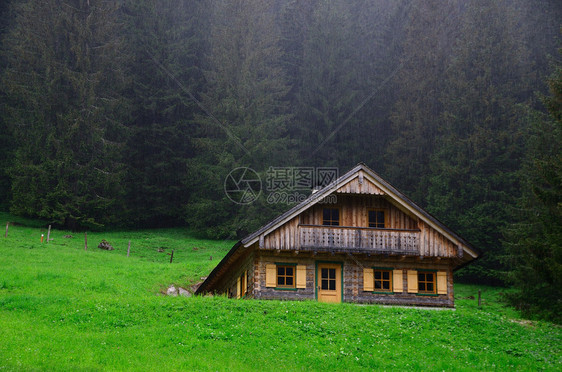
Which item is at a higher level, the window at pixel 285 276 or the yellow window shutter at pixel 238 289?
the window at pixel 285 276

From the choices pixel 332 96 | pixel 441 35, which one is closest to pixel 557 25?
pixel 441 35

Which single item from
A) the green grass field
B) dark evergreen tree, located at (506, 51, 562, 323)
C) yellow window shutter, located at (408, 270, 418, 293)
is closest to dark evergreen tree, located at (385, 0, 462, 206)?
dark evergreen tree, located at (506, 51, 562, 323)

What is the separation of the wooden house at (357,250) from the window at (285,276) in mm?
52

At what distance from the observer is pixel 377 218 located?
31.0 meters

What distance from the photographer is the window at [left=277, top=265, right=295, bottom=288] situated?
29.8 meters

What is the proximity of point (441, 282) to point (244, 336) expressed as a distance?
1371cm

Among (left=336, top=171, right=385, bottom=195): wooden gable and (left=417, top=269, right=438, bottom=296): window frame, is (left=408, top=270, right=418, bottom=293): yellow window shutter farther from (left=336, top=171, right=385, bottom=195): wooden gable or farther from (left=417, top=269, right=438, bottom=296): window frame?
(left=336, top=171, right=385, bottom=195): wooden gable

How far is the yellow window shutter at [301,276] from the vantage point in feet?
97.5

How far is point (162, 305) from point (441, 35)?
5148 cm

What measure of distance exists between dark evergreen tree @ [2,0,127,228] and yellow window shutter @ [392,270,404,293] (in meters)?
32.5

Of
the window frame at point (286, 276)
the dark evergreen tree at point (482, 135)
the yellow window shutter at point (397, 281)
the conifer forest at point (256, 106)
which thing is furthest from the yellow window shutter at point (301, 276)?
the dark evergreen tree at point (482, 135)

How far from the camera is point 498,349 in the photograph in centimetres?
2119

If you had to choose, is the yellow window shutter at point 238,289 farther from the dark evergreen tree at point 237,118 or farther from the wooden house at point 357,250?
the dark evergreen tree at point 237,118
